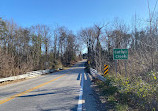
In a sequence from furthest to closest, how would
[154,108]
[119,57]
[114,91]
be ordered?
[119,57] → [114,91] → [154,108]

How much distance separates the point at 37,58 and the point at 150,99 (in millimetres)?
33119

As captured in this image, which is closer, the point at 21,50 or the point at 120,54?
the point at 120,54

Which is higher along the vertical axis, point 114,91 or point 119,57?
point 119,57

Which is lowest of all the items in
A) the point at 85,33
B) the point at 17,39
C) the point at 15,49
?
the point at 15,49

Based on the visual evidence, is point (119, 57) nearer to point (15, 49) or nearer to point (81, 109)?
point (81, 109)

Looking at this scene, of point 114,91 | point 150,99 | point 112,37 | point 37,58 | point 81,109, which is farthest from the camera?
point 37,58

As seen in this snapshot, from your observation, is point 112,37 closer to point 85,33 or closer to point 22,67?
point 22,67

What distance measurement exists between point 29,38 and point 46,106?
32461 mm

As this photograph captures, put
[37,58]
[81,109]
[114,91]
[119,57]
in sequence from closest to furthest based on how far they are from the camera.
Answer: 1. [81,109]
2. [114,91]
3. [119,57]
4. [37,58]

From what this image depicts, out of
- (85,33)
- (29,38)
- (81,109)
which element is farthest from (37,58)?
(81,109)

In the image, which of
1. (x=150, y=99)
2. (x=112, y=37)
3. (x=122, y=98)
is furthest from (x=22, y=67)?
(x=150, y=99)

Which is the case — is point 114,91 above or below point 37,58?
below

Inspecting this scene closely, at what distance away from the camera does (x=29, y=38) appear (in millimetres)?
34125

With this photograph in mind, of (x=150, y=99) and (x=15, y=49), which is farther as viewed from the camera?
(x=15, y=49)
